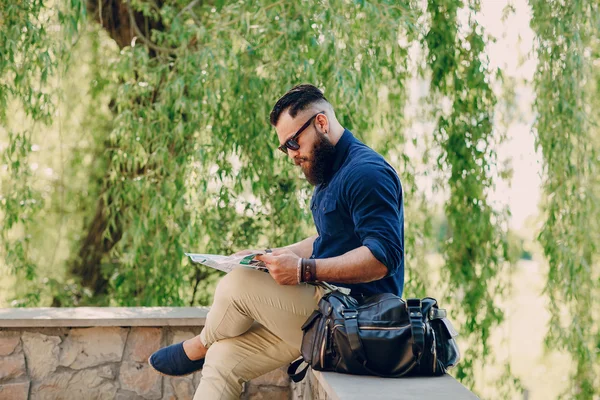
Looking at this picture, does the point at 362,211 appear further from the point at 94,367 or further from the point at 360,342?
the point at 94,367

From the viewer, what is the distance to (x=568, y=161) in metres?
4.33

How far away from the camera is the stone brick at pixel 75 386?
3482 millimetres

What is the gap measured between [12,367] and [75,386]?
271mm

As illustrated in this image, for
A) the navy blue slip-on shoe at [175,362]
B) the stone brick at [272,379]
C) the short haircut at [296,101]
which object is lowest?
the stone brick at [272,379]

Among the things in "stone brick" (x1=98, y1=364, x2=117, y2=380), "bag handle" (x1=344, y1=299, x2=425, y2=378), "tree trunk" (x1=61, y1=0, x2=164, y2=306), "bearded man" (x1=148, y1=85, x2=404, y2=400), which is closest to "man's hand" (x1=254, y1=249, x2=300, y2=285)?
"bearded man" (x1=148, y1=85, x2=404, y2=400)

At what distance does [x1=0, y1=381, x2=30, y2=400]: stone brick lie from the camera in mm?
3434

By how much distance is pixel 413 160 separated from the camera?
4.71 meters

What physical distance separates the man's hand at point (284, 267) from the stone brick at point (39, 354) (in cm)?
147

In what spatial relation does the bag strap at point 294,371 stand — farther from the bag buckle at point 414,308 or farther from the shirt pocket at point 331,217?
the bag buckle at point 414,308

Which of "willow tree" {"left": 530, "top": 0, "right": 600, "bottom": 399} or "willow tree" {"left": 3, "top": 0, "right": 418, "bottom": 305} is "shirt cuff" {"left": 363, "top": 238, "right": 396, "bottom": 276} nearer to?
"willow tree" {"left": 3, "top": 0, "right": 418, "bottom": 305}

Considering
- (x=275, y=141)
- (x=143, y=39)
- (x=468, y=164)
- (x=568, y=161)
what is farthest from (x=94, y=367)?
(x=568, y=161)

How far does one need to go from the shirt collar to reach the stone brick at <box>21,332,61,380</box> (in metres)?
1.58

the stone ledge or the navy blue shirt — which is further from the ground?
the navy blue shirt

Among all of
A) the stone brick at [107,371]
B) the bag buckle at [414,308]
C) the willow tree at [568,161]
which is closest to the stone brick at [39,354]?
the stone brick at [107,371]
